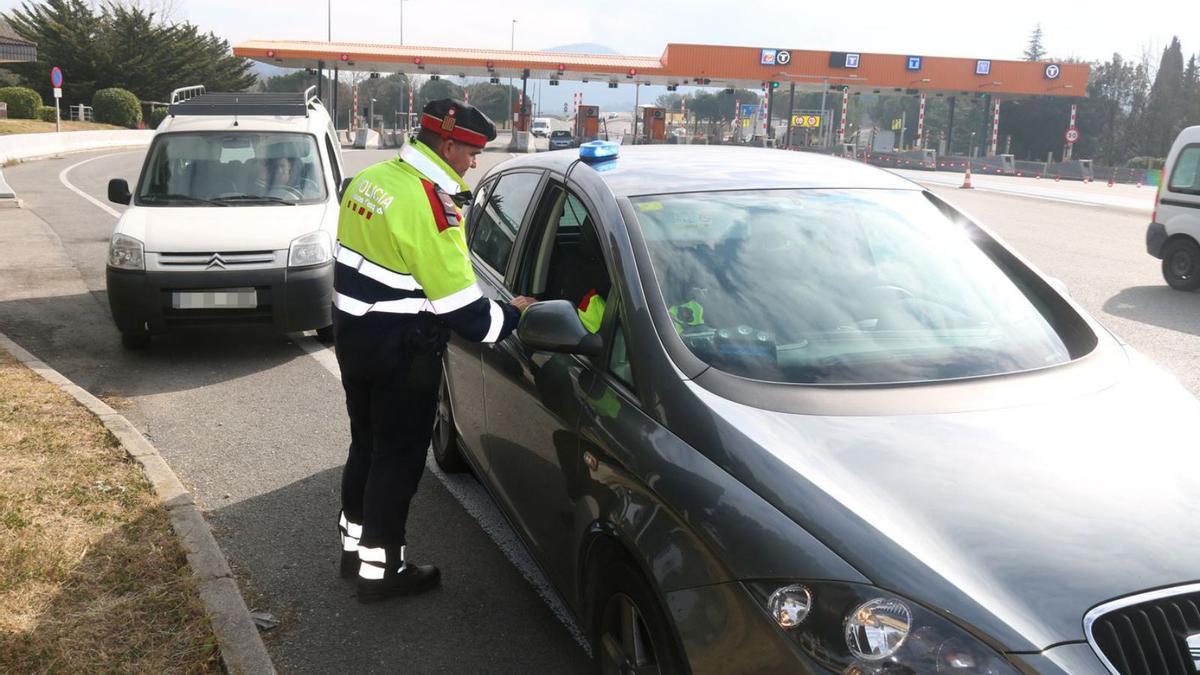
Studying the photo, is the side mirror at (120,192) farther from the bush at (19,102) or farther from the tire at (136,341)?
the bush at (19,102)

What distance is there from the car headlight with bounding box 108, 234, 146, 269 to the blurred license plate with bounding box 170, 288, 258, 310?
0.35m

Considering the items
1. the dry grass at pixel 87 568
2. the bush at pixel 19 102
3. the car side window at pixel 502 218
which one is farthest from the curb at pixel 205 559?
the bush at pixel 19 102

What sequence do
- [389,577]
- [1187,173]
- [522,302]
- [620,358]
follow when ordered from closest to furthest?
[620,358]
[522,302]
[389,577]
[1187,173]

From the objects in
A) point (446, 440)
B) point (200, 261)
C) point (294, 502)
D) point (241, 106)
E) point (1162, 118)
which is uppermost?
point (1162, 118)

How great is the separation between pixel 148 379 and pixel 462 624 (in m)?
4.51

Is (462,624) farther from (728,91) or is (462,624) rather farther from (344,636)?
(728,91)

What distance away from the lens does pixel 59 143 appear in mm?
36188

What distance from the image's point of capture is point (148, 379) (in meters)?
7.46

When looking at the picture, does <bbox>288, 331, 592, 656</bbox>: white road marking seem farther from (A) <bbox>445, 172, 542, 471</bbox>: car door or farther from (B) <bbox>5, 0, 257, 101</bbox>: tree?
(B) <bbox>5, 0, 257, 101</bbox>: tree

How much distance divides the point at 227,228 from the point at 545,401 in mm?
5356

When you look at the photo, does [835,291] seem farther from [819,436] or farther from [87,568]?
[87,568]

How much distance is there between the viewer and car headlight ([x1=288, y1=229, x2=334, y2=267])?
25.9 feet

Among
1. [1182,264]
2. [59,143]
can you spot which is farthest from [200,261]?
[59,143]

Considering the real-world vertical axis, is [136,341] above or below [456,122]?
below
